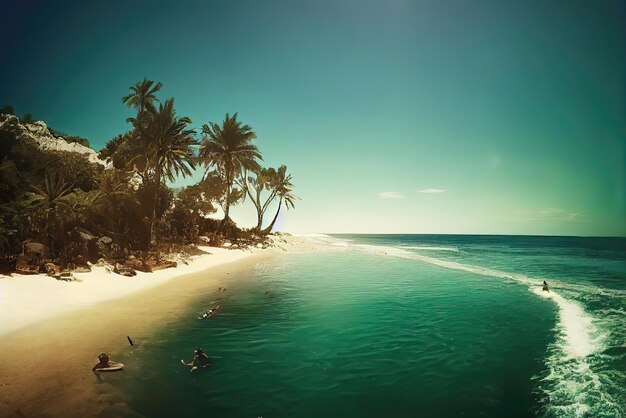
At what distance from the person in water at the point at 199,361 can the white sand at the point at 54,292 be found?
284 inches

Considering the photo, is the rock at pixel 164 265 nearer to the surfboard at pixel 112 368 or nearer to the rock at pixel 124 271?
the rock at pixel 124 271

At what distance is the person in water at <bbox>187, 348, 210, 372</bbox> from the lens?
306 inches

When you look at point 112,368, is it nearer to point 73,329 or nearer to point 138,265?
point 73,329

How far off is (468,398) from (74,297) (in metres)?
16.5

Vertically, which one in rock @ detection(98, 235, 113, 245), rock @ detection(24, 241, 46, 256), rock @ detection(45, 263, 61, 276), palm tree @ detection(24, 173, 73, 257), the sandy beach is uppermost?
palm tree @ detection(24, 173, 73, 257)

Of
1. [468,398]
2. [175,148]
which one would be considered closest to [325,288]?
[468,398]

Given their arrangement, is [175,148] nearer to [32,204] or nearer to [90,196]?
[90,196]

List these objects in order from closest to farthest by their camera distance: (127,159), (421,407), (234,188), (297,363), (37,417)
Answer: (37,417) < (421,407) < (297,363) < (127,159) < (234,188)

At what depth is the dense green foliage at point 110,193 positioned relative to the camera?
717 inches

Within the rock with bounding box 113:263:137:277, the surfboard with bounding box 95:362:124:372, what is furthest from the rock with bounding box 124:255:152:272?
the surfboard with bounding box 95:362:124:372

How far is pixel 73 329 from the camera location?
34.7 ft

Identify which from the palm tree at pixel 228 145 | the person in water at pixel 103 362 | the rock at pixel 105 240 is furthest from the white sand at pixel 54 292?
the palm tree at pixel 228 145

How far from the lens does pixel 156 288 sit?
17.8m

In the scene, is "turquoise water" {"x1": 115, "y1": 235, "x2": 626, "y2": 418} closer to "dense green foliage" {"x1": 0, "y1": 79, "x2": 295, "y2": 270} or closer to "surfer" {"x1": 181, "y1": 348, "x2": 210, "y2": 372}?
"surfer" {"x1": 181, "y1": 348, "x2": 210, "y2": 372}
